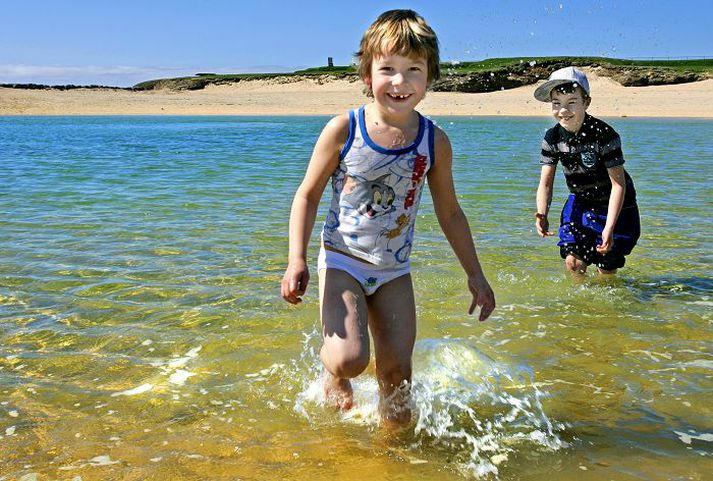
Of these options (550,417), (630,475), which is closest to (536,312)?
(550,417)

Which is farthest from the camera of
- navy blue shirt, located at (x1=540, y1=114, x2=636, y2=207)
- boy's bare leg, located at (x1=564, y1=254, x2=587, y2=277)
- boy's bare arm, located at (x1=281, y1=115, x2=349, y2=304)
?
boy's bare leg, located at (x1=564, y1=254, x2=587, y2=277)

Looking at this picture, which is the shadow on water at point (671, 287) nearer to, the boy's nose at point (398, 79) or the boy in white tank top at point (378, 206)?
the boy in white tank top at point (378, 206)

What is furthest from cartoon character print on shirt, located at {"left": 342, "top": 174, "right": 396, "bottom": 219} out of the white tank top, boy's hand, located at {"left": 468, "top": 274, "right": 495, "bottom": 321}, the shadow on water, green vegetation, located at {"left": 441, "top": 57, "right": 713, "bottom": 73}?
green vegetation, located at {"left": 441, "top": 57, "right": 713, "bottom": 73}

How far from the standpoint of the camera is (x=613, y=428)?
3168 mm

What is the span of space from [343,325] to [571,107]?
2870 millimetres

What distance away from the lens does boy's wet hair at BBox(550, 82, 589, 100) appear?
4.93m

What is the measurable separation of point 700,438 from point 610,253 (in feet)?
7.97

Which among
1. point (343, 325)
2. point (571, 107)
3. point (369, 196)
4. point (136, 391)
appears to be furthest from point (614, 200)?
point (136, 391)

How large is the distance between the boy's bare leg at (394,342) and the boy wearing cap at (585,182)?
7.82ft

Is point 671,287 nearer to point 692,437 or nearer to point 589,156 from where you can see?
point 589,156

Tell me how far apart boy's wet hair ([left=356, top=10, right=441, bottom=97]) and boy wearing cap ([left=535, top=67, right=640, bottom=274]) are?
217cm

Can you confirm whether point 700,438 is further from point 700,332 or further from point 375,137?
point 375,137

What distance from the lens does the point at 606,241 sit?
196 inches

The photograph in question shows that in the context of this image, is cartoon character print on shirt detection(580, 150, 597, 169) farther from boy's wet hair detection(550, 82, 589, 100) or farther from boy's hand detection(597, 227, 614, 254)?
boy's hand detection(597, 227, 614, 254)
